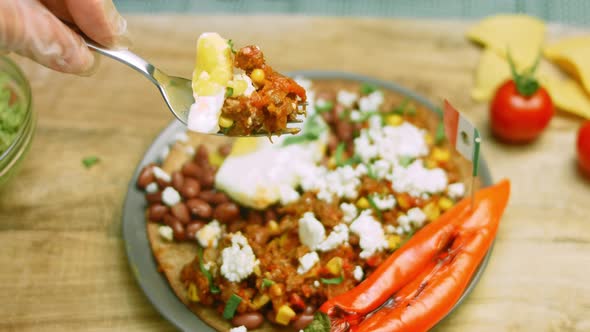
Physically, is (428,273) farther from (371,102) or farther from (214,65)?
(214,65)

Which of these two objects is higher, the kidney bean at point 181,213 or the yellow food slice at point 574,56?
the yellow food slice at point 574,56

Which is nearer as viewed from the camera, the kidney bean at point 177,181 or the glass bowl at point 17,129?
the glass bowl at point 17,129

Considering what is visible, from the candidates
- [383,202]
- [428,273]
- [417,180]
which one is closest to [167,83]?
[383,202]

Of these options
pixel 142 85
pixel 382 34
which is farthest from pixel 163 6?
pixel 382 34

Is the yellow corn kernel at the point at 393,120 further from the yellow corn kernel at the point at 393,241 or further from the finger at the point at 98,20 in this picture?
the finger at the point at 98,20

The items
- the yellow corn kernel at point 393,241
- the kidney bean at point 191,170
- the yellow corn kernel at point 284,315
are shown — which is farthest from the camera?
the kidney bean at point 191,170

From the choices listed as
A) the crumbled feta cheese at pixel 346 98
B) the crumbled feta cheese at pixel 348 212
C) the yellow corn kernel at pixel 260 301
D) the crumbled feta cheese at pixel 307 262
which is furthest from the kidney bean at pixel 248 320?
the crumbled feta cheese at pixel 346 98

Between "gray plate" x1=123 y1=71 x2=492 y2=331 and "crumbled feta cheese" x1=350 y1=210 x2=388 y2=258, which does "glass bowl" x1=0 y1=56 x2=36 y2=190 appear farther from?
"crumbled feta cheese" x1=350 y1=210 x2=388 y2=258
